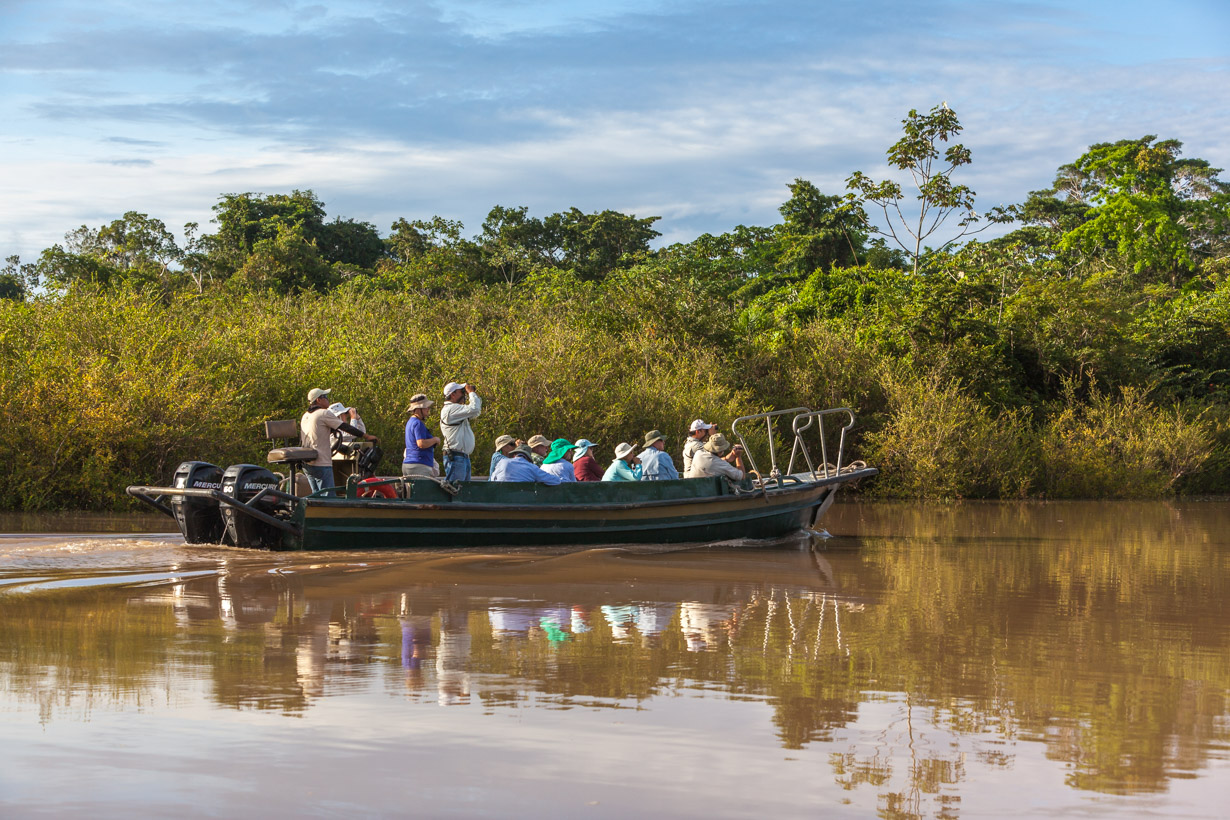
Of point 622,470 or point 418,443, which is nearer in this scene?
point 418,443

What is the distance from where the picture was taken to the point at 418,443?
10961mm

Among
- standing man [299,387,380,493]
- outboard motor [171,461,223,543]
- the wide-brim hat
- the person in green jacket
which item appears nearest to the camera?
outboard motor [171,461,223,543]

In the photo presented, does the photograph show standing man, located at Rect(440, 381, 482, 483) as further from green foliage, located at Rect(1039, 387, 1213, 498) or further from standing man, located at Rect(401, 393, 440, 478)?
green foliage, located at Rect(1039, 387, 1213, 498)

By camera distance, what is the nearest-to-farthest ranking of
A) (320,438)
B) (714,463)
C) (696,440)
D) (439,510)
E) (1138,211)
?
(439,510)
(320,438)
(714,463)
(696,440)
(1138,211)

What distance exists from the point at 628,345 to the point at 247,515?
12.5 meters

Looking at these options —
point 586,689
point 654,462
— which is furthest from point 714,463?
point 586,689

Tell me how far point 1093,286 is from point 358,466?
23.6m

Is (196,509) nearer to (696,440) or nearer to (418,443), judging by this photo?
(418,443)

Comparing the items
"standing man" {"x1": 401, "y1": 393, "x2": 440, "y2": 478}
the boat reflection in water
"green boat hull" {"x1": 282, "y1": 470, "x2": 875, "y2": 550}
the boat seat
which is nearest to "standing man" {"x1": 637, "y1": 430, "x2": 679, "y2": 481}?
"green boat hull" {"x1": 282, "y1": 470, "x2": 875, "y2": 550}

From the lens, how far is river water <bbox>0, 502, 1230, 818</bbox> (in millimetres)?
4043

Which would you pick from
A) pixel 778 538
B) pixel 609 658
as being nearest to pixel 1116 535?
pixel 778 538

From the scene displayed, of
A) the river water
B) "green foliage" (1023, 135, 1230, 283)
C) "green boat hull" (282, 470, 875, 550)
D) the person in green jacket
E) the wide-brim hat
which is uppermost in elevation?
"green foliage" (1023, 135, 1230, 283)

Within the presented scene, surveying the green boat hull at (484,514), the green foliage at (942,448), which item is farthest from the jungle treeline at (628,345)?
the green boat hull at (484,514)

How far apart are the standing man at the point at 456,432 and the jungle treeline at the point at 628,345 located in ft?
17.6
